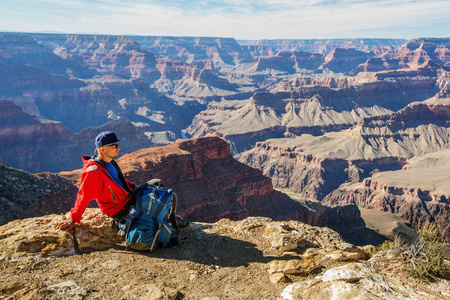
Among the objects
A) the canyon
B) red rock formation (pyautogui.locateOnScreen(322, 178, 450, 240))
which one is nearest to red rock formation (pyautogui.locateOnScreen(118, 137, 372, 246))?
the canyon

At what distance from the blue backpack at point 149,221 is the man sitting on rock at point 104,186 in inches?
19.4

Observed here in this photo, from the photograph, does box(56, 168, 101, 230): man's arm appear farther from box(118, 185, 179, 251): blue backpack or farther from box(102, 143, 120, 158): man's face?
box(118, 185, 179, 251): blue backpack

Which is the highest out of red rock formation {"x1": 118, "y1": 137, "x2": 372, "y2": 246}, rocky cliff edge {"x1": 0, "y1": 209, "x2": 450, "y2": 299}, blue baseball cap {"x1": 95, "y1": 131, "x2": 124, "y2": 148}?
blue baseball cap {"x1": 95, "y1": 131, "x2": 124, "y2": 148}

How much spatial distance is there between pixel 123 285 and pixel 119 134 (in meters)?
109

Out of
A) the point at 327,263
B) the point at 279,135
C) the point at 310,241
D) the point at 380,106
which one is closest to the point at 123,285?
the point at 327,263

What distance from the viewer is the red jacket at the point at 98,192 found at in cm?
865

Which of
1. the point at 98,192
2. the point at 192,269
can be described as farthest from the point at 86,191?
the point at 192,269

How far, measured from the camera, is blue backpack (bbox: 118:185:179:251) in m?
8.63

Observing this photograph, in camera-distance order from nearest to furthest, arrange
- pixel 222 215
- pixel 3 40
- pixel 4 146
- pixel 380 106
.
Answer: pixel 222 215 < pixel 4 146 < pixel 380 106 < pixel 3 40

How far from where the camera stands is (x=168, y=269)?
806cm

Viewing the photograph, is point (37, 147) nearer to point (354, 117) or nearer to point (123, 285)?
→ point (123, 285)

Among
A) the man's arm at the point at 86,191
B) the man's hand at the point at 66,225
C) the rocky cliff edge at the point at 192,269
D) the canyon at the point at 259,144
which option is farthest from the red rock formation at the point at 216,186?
the man's arm at the point at 86,191

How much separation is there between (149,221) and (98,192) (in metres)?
1.54

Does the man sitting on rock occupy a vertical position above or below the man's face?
below
